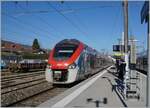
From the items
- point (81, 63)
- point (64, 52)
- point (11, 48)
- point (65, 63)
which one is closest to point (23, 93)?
point (65, 63)

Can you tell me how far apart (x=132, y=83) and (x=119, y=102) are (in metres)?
1.23

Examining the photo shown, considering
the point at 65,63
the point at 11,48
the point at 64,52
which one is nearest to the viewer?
the point at 65,63

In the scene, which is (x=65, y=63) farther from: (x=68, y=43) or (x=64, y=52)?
(x=68, y=43)

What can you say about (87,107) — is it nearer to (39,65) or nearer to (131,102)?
(131,102)

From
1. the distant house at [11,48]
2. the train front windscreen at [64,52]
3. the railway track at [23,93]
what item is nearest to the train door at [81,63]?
the train front windscreen at [64,52]

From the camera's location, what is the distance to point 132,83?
43.7 ft

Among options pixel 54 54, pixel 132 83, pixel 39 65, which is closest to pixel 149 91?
pixel 132 83

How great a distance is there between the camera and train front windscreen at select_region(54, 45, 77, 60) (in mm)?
19969

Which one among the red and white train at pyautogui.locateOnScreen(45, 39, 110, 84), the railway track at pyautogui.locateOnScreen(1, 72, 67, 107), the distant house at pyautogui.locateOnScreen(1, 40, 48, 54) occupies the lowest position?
the railway track at pyautogui.locateOnScreen(1, 72, 67, 107)

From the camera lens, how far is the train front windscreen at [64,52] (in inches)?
786

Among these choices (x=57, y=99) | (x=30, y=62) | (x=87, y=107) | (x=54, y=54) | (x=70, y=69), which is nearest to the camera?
(x=87, y=107)

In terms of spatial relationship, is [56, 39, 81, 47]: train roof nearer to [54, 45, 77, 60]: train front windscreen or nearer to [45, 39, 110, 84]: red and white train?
[45, 39, 110, 84]: red and white train

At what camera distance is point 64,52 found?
66.5ft

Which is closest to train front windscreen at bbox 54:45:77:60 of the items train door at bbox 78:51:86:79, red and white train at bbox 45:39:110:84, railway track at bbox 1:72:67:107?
red and white train at bbox 45:39:110:84
